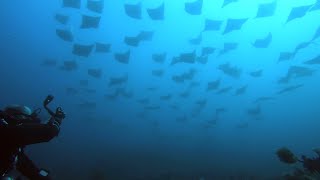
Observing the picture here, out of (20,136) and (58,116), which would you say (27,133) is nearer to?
(20,136)

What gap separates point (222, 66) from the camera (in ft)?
85.6

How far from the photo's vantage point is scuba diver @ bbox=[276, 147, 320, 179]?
22.4 ft

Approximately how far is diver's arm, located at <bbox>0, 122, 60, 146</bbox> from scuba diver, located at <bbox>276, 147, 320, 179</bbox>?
4976 millimetres

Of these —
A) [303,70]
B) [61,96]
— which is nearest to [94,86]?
[61,96]

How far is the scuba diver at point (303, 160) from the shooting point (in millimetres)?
6840

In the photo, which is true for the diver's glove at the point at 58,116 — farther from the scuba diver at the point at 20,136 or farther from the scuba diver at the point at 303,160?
the scuba diver at the point at 303,160

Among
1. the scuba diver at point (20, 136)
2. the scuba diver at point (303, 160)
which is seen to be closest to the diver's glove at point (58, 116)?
the scuba diver at point (20, 136)

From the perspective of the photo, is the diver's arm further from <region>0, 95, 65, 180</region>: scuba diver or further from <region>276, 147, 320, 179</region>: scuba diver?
<region>276, 147, 320, 179</region>: scuba diver

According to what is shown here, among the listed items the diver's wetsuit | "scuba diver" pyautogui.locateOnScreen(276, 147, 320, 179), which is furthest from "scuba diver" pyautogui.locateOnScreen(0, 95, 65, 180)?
"scuba diver" pyautogui.locateOnScreen(276, 147, 320, 179)

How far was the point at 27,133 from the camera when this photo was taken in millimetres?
3646

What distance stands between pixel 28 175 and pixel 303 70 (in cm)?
2490

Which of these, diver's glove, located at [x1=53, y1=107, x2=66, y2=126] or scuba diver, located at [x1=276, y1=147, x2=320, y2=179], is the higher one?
diver's glove, located at [x1=53, y1=107, x2=66, y2=126]

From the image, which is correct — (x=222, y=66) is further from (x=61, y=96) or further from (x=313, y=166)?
(x=61, y=96)

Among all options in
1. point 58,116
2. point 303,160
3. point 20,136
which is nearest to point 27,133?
point 20,136
